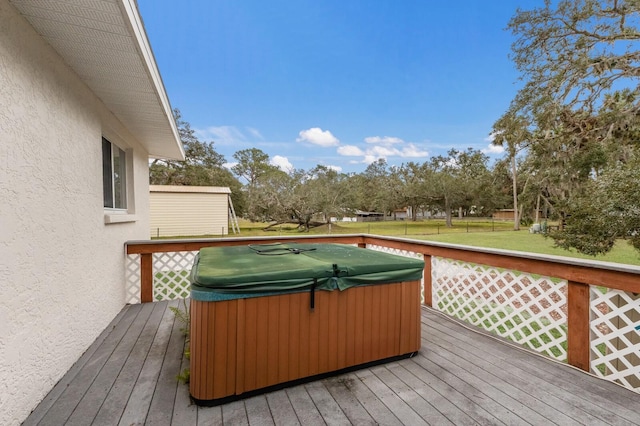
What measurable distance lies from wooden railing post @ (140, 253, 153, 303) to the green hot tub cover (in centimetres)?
169

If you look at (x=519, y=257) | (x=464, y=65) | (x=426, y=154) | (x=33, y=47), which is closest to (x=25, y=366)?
(x=33, y=47)

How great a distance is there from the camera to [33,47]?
1.88 meters

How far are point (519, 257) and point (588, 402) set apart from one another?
1.17 m

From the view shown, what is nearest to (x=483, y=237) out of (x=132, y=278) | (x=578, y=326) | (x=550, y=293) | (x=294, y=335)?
(x=550, y=293)

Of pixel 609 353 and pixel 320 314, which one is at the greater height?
pixel 320 314

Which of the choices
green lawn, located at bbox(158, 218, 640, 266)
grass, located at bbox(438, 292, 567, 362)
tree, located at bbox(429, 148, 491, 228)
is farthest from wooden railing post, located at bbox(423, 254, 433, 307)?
tree, located at bbox(429, 148, 491, 228)

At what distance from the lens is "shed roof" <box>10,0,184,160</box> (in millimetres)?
1628

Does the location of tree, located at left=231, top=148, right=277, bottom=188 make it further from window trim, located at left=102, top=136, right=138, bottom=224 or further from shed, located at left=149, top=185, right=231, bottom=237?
window trim, located at left=102, top=136, right=138, bottom=224

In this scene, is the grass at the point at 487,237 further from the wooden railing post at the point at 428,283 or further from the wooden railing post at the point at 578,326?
the wooden railing post at the point at 578,326

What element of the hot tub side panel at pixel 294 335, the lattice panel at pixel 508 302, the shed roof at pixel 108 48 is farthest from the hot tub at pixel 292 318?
the shed roof at pixel 108 48

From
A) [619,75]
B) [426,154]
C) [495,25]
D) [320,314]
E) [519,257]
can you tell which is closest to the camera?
[320,314]

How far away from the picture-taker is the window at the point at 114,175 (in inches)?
138

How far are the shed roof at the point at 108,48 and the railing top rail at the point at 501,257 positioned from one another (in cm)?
173

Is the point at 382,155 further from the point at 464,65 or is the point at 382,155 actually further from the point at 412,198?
the point at 464,65
